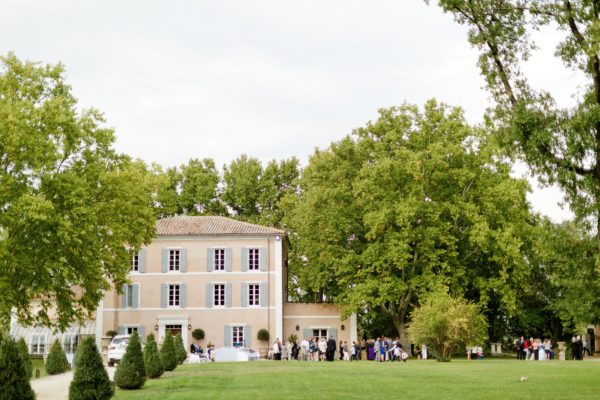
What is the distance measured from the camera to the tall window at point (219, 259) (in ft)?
171

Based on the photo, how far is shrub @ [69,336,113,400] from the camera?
49.4 feet

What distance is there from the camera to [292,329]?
5212 cm

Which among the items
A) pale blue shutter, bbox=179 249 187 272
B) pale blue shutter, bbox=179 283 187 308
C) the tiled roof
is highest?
the tiled roof

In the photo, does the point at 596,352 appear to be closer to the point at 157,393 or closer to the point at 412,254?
the point at 412,254

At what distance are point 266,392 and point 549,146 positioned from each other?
25.7 feet

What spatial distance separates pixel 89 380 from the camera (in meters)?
15.1

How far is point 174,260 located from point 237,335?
6243mm

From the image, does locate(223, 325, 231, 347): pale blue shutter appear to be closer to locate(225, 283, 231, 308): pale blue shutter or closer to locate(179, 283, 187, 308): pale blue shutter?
locate(225, 283, 231, 308): pale blue shutter

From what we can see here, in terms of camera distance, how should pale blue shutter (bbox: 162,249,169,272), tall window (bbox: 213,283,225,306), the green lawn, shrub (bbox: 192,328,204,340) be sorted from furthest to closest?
pale blue shutter (bbox: 162,249,169,272)
tall window (bbox: 213,283,225,306)
shrub (bbox: 192,328,204,340)
the green lawn

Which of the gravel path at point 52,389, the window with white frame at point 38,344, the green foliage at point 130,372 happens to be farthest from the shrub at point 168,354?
the window with white frame at point 38,344

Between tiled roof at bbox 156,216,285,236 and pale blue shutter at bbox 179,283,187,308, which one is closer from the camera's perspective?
pale blue shutter at bbox 179,283,187,308

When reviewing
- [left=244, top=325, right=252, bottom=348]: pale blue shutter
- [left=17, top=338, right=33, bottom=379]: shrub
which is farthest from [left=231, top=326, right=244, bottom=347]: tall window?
[left=17, top=338, right=33, bottom=379]: shrub

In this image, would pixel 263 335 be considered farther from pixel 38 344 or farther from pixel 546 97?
pixel 546 97

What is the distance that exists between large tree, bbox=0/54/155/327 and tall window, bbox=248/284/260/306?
14.7 metres
